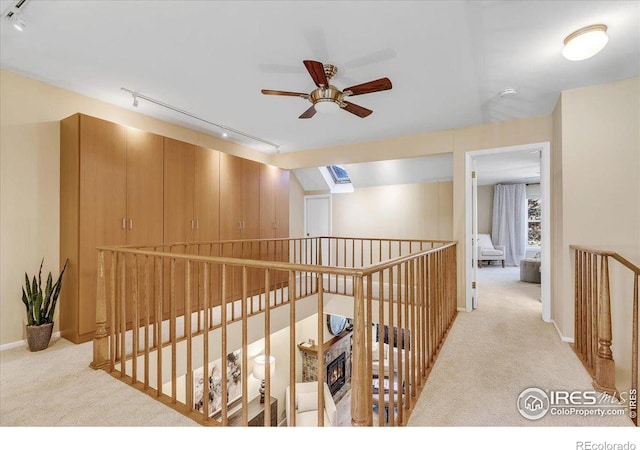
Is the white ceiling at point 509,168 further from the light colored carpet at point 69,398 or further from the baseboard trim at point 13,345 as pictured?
the baseboard trim at point 13,345

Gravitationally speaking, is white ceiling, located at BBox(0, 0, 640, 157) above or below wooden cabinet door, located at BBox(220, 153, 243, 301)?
above

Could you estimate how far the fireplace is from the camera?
6.06 metres

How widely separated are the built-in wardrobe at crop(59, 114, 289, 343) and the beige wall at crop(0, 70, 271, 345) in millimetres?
97

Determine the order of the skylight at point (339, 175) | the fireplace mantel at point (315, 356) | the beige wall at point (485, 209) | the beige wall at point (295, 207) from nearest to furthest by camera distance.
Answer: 1. the fireplace mantel at point (315, 356)
2. the beige wall at point (295, 207)
3. the skylight at point (339, 175)
4. the beige wall at point (485, 209)

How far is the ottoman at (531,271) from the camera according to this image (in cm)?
584

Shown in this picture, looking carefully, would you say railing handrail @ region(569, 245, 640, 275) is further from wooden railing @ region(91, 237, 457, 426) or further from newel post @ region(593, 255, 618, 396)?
wooden railing @ region(91, 237, 457, 426)

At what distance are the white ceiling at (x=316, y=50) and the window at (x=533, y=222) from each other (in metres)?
6.38

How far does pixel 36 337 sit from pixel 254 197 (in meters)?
2.93

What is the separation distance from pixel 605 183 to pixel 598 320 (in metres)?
1.48

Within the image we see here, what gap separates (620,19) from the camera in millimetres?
1929

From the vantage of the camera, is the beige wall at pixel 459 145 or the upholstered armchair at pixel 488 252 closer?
the beige wall at pixel 459 145

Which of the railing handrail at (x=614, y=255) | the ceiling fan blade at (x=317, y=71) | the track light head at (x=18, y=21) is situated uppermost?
the track light head at (x=18, y=21)

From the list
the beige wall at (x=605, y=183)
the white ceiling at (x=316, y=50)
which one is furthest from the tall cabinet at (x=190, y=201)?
the beige wall at (x=605, y=183)

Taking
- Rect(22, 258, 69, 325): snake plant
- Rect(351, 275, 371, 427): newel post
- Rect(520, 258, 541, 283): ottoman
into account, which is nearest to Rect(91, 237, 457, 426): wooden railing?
Rect(351, 275, 371, 427): newel post
